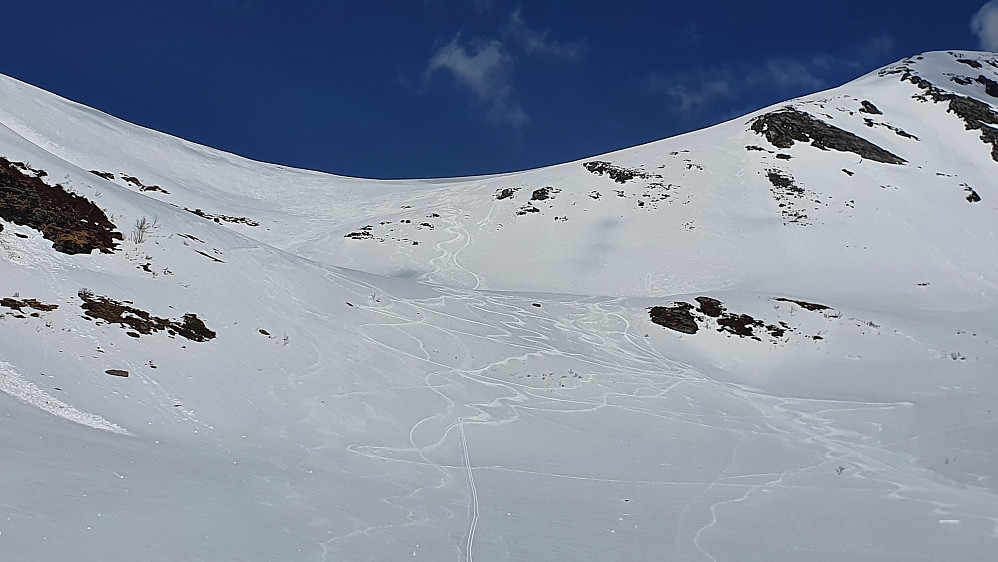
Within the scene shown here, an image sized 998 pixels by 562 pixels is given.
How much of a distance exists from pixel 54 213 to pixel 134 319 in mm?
3356

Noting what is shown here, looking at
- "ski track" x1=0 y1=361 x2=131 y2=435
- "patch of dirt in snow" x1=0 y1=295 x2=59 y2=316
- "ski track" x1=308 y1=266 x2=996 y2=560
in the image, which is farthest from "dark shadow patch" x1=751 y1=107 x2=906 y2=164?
"ski track" x1=0 y1=361 x2=131 y2=435

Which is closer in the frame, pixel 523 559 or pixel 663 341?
pixel 523 559

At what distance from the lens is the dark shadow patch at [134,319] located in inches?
363

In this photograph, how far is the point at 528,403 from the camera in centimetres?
1190

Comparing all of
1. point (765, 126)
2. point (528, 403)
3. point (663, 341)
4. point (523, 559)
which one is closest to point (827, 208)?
point (765, 126)

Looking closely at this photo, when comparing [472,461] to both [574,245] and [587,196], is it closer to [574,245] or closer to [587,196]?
[574,245]

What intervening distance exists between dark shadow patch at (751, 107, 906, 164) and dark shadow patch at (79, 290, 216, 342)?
4349 centimetres

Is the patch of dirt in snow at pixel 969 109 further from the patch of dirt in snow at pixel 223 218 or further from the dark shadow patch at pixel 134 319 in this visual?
the dark shadow patch at pixel 134 319

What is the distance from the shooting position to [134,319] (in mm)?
9531

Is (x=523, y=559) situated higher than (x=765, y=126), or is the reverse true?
(x=765, y=126)

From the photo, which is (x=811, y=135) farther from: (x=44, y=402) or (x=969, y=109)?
(x=44, y=402)

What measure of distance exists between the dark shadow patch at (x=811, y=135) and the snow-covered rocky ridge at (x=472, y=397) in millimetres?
13847

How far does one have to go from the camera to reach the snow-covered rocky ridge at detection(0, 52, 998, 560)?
558cm

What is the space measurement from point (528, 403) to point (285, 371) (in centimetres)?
465
